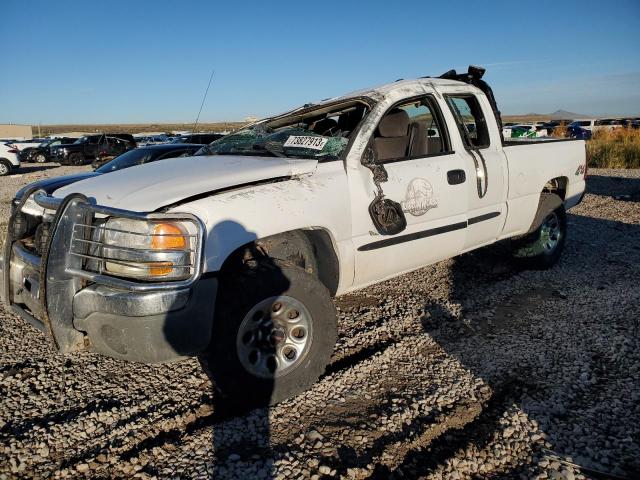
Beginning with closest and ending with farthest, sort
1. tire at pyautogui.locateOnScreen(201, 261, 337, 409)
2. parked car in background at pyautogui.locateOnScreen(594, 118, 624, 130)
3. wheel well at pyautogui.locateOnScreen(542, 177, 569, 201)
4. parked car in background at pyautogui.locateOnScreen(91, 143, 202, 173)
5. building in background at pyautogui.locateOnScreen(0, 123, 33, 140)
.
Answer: tire at pyautogui.locateOnScreen(201, 261, 337, 409) < wheel well at pyautogui.locateOnScreen(542, 177, 569, 201) < parked car in background at pyautogui.locateOnScreen(91, 143, 202, 173) < parked car in background at pyautogui.locateOnScreen(594, 118, 624, 130) < building in background at pyautogui.locateOnScreen(0, 123, 33, 140)

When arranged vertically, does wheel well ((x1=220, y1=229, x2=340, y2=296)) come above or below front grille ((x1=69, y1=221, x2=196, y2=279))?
below

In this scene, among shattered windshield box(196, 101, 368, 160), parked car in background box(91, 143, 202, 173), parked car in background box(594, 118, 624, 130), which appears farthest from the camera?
parked car in background box(594, 118, 624, 130)

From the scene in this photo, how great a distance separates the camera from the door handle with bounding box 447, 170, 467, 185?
12.7 ft

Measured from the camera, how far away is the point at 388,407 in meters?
2.81

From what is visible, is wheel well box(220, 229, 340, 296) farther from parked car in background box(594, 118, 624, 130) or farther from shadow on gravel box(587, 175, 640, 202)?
parked car in background box(594, 118, 624, 130)

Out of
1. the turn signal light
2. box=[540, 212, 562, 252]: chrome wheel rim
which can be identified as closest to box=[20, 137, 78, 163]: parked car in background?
box=[540, 212, 562, 252]: chrome wheel rim

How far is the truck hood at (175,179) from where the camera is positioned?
2674 mm

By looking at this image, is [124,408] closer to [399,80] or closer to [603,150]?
[399,80]

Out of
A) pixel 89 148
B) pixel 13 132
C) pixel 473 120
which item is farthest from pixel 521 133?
pixel 13 132

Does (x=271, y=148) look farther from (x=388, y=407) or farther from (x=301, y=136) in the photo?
(x=388, y=407)

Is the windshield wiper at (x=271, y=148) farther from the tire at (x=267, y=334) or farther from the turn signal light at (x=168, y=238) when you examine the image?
the turn signal light at (x=168, y=238)

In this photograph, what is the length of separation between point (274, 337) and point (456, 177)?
2.06 m

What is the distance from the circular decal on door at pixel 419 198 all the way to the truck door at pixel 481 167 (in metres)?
0.51

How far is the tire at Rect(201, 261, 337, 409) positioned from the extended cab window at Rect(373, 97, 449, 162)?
1265 mm
